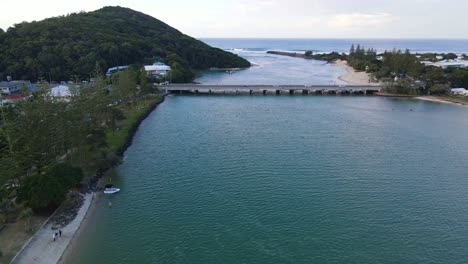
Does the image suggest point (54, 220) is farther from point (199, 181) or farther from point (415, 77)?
point (415, 77)

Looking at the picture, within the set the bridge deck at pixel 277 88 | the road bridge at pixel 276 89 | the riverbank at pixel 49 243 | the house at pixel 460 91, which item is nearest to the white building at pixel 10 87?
the road bridge at pixel 276 89

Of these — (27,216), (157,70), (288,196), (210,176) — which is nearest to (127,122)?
(210,176)

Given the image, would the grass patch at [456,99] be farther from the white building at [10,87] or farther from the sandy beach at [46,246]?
the white building at [10,87]

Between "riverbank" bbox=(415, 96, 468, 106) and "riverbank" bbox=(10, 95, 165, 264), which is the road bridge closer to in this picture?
"riverbank" bbox=(415, 96, 468, 106)

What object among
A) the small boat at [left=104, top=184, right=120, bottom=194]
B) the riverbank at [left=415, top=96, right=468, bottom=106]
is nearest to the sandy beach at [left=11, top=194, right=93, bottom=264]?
the small boat at [left=104, top=184, right=120, bottom=194]

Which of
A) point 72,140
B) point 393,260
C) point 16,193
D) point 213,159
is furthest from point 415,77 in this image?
point 16,193

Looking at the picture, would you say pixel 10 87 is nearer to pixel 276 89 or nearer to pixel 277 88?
pixel 276 89
